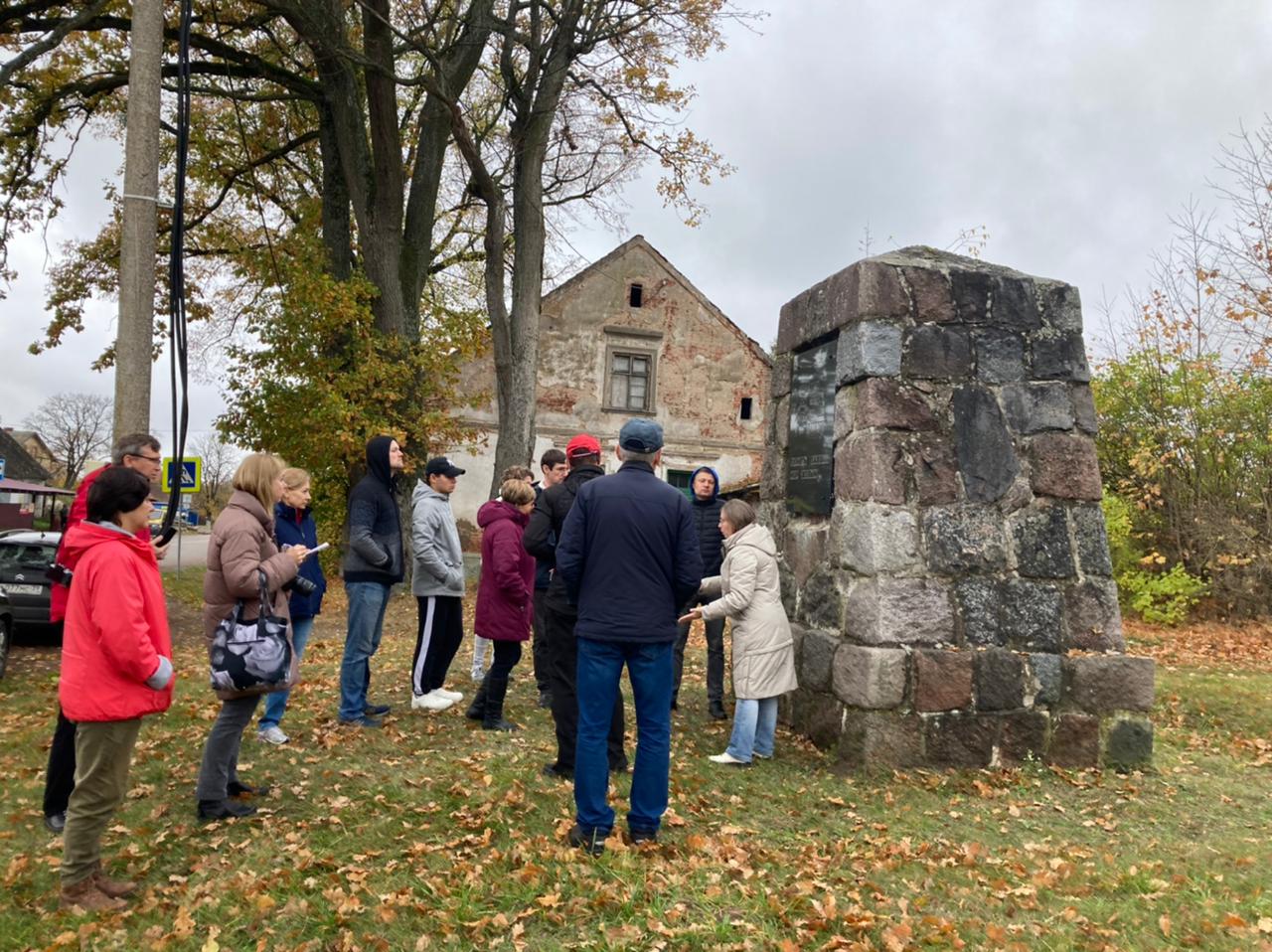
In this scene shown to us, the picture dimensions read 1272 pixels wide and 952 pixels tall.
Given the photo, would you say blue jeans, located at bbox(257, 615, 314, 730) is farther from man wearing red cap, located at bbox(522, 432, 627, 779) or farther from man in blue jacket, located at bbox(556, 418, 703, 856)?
man in blue jacket, located at bbox(556, 418, 703, 856)

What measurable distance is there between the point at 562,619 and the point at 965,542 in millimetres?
2669

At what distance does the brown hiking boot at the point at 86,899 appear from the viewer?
151 inches

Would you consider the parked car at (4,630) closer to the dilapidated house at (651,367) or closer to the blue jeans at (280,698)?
the blue jeans at (280,698)

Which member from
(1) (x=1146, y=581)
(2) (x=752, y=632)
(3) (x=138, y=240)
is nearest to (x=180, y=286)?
(3) (x=138, y=240)

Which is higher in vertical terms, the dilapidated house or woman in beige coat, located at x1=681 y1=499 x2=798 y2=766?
the dilapidated house

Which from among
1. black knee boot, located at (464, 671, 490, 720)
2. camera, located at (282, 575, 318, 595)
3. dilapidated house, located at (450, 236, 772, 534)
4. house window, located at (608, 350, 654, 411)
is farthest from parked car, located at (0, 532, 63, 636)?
house window, located at (608, 350, 654, 411)

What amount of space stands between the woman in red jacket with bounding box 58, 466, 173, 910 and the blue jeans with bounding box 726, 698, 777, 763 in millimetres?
3401

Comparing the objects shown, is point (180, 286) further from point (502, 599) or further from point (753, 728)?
point (753, 728)

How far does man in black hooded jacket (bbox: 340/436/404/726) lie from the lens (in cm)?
614

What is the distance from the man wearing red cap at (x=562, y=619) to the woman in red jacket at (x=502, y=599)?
0.50m

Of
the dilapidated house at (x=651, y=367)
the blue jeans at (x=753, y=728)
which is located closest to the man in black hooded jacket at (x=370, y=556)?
the blue jeans at (x=753, y=728)

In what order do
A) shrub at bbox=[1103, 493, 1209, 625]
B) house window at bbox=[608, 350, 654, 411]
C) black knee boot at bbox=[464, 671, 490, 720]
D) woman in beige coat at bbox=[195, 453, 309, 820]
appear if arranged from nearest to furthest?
woman in beige coat at bbox=[195, 453, 309, 820], black knee boot at bbox=[464, 671, 490, 720], shrub at bbox=[1103, 493, 1209, 625], house window at bbox=[608, 350, 654, 411]

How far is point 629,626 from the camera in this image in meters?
4.29

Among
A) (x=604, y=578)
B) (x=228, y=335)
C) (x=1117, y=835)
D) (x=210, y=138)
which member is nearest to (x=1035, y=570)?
(x=1117, y=835)
